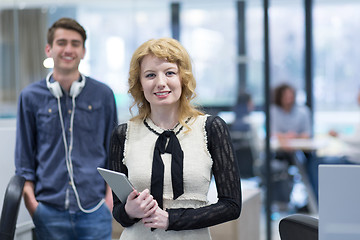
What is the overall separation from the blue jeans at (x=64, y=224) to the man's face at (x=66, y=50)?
0.65 meters

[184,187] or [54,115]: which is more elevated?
[54,115]

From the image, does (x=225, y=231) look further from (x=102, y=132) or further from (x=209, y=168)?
(x=209, y=168)

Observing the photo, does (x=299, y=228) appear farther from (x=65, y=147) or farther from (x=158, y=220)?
(x=65, y=147)

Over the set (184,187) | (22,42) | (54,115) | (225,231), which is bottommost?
(225,231)

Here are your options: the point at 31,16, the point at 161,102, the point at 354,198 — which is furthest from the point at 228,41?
the point at 354,198

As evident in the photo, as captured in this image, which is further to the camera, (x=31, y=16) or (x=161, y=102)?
(x=31, y=16)

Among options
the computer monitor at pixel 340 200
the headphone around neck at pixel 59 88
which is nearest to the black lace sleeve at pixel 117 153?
A: the computer monitor at pixel 340 200

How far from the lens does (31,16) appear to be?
4.93 meters

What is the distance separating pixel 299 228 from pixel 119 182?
576 mm

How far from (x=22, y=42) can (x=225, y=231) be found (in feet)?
9.19

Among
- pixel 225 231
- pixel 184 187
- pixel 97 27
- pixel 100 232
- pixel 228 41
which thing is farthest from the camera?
pixel 228 41

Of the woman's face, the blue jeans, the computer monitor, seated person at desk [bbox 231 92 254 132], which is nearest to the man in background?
the blue jeans

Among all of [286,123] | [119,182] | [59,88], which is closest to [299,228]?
[119,182]

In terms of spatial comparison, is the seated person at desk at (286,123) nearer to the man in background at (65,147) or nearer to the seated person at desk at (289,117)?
the seated person at desk at (289,117)
